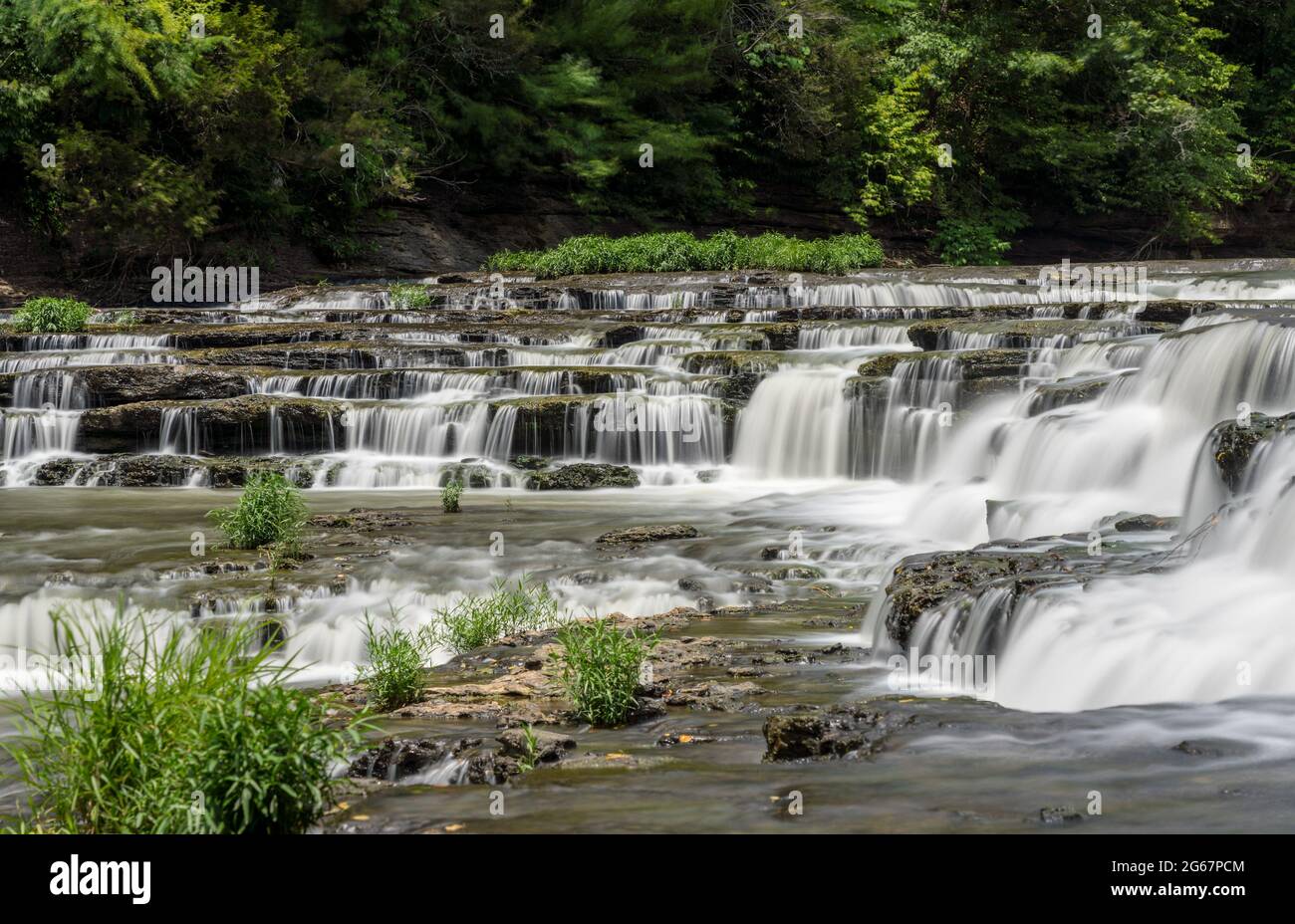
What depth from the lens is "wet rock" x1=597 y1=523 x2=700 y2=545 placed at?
12.0 meters

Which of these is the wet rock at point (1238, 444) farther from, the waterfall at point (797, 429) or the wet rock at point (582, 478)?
the wet rock at point (582, 478)

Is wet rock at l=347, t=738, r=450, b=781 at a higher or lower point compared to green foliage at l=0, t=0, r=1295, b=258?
lower

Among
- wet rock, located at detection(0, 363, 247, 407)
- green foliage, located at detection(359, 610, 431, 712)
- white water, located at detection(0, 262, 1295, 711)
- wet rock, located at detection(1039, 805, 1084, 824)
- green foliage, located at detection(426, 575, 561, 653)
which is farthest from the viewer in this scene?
wet rock, located at detection(0, 363, 247, 407)

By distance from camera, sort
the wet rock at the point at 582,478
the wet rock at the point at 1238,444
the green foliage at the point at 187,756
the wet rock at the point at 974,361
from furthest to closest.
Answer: the wet rock at the point at 974,361 → the wet rock at the point at 582,478 → the wet rock at the point at 1238,444 → the green foliage at the point at 187,756

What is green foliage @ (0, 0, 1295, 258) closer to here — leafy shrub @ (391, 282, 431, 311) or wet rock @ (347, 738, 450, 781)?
leafy shrub @ (391, 282, 431, 311)

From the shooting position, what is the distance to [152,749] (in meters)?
4.32

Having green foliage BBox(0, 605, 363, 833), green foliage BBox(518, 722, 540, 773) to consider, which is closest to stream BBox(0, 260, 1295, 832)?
green foliage BBox(518, 722, 540, 773)

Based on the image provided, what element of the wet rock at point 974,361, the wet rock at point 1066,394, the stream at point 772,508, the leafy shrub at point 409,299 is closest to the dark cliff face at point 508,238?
the stream at point 772,508

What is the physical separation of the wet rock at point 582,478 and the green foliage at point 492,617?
5940mm

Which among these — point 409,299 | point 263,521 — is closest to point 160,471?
point 263,521

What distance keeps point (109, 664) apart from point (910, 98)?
131 ft

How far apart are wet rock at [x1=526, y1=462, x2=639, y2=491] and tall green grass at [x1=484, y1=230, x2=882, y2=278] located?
14.9 metres

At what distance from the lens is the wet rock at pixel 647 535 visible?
12.0 metres
